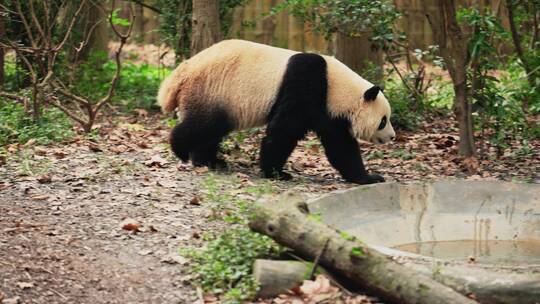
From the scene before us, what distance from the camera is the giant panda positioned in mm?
7699

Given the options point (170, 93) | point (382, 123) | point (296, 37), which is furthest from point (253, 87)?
point (296, 37)

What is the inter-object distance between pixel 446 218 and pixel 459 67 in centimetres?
224

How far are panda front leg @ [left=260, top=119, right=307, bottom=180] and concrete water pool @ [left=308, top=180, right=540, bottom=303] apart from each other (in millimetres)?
1311

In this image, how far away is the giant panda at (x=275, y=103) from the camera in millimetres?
7699

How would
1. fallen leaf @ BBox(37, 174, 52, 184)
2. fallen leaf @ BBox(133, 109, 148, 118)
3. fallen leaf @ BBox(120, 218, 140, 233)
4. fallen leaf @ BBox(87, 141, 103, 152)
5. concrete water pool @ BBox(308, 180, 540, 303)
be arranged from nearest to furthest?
fallen leaf @ BBox(120, 218, 140, 233) < concrete water pool @ BBox(308, 180, 540, 303) < fallen leaf @ BBox(37, 174, 52, 184) < fallen leaf @ BBox(87, 141, 103, 152) < fallen leaf @ BBox(133, 109, 148, 118)

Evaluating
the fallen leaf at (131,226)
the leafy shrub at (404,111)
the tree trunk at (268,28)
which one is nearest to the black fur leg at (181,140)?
the fallen leaf at (131,226)

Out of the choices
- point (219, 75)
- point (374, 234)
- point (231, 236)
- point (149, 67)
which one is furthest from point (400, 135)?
point (149, 67)

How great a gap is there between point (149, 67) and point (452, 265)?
11.8m

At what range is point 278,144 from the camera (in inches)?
305

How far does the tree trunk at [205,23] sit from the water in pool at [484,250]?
435 centimetres

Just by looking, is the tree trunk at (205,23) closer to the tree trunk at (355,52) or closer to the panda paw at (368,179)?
the tree trunk at (355,52)

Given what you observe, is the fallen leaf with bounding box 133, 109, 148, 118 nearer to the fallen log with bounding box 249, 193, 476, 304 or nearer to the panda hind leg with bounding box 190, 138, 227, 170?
the panda hind leg with bounding box 190, 138, 227, 170

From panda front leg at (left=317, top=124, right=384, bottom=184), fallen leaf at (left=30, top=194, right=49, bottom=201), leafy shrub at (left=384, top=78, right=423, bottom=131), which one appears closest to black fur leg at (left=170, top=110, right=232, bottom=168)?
panda front leg at (left=317, top=124, right=384, bottom=184)

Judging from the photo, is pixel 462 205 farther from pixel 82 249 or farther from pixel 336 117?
pixel 82 249
